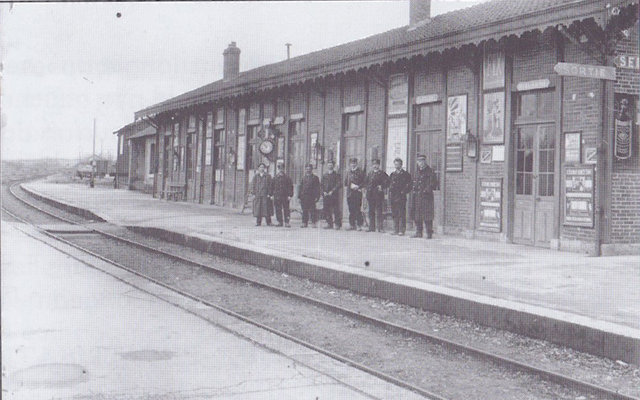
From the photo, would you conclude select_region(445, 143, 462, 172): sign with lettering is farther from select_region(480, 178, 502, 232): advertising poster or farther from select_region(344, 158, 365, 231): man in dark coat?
select_region(344, 158, 365, 231): man in dark coat

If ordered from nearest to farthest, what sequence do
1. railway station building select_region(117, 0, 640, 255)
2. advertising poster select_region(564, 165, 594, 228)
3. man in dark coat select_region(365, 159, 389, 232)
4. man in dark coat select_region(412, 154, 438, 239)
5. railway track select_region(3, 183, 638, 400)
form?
1. railway track select_region(3, 183, 638, 400)
2. railway station building select_region(117, 0, 640, 255)
3. advertising poster select_region(564, 165, 594, 228)
4. man in dark coat select_region(412, 154, 438, 239)
5. man in dark coat select_region(365, 159, 389, 232)

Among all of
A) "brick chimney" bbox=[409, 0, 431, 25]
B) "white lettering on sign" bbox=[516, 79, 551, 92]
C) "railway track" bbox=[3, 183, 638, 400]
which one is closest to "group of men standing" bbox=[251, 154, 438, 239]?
"white lettering on sign" bbox=[516, 79, 551, 92]

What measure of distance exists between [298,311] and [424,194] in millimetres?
5874

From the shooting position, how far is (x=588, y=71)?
9719 mm

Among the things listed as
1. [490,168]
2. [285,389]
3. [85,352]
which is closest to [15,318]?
[85,352]

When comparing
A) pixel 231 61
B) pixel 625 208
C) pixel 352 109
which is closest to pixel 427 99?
pixel 352 109

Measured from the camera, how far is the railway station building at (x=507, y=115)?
10.6m

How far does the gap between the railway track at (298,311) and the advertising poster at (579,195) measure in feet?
16.5

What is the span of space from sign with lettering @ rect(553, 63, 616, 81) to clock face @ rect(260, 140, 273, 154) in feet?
37.7

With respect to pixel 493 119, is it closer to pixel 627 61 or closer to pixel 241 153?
pixel 627 61

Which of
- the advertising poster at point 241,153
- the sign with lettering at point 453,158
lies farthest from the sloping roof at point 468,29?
the advertising poster at point 241,153

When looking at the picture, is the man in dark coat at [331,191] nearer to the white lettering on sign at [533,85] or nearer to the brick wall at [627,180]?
the white lettering on sign at [533,85]

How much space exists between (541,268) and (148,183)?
32248 millimetres

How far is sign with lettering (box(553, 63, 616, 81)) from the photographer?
9109 millimetres
